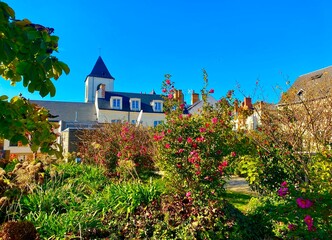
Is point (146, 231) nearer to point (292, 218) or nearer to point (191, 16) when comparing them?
point (292, 218)

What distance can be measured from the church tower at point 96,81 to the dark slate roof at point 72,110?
29.8ft

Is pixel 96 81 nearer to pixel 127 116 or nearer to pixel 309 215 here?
pixel 127 116

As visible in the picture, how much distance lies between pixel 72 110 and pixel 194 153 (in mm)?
33396

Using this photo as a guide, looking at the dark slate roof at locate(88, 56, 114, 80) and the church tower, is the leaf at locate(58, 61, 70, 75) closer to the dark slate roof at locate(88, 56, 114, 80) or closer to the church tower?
the church tower

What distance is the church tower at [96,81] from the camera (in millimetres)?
45706

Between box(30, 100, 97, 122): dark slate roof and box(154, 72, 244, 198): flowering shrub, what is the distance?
1189 inches

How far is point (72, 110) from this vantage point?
35.4 meters

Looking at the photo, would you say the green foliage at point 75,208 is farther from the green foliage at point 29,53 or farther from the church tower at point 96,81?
the church tower at point 96,81

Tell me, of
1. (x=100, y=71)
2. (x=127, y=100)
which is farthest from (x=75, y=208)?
(x=100, y=71)

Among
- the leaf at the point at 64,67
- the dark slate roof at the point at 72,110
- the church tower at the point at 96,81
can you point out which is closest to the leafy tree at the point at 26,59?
the leaf at the point at 64,67

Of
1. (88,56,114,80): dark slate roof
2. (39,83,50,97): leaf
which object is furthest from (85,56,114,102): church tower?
(39,83,50,97): leaf

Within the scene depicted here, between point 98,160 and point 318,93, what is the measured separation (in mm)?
8789

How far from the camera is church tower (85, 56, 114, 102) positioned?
4571 cm

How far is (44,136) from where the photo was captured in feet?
6.56
